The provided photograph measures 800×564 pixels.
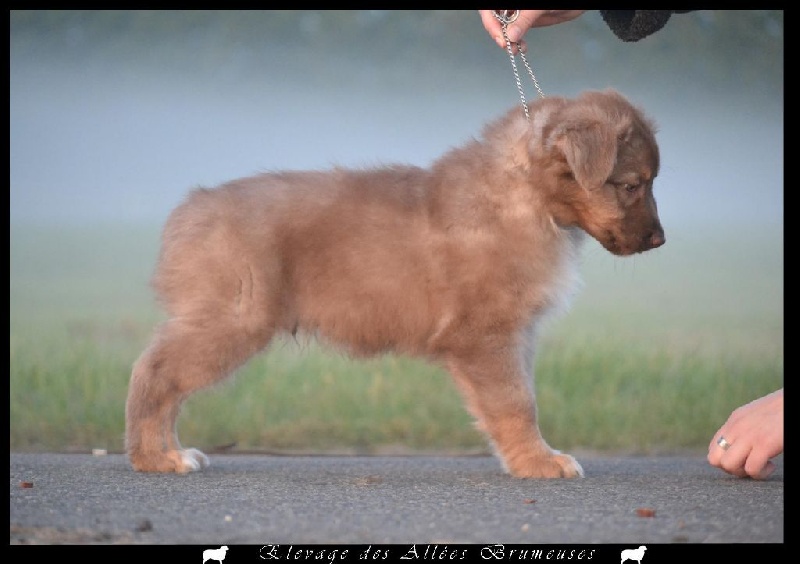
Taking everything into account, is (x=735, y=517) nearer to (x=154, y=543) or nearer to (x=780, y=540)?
(x=780, y=540)

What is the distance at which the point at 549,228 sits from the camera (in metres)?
4.03

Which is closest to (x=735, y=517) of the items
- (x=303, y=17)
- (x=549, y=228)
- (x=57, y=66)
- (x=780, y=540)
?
(x=780, y=540)

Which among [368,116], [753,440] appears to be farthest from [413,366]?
[753,440]

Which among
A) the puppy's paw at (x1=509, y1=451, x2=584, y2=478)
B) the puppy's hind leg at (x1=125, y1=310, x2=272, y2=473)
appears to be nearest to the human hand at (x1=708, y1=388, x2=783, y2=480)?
the puppy's paw at (x1=509, y1=451, x2=584, y2=478)

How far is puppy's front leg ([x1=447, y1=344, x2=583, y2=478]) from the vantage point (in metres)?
3.82

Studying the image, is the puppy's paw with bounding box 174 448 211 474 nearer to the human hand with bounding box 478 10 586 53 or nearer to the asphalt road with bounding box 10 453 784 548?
the asphalt road with bounding box 10 453 784 548

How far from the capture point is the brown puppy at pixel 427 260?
387cm
